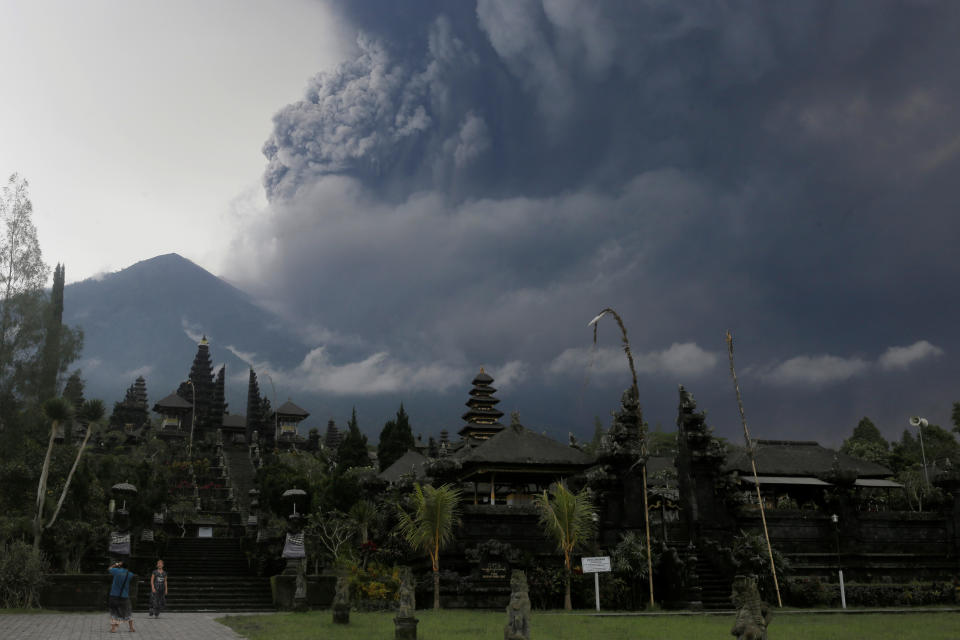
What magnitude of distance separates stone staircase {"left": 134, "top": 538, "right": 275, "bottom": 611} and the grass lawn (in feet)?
16.0

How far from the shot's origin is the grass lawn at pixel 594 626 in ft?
51.5

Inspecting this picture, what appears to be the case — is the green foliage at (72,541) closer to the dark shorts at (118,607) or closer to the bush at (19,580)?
the bush at (19,580)

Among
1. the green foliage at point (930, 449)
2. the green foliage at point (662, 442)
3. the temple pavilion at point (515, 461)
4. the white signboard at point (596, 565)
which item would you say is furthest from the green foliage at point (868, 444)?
the white signboard at point (596, 565)

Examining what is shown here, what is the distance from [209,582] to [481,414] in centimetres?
4242

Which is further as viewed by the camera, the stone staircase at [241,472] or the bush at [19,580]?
the stone staircase at [241,472]

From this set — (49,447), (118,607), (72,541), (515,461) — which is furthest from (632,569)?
(72,541)

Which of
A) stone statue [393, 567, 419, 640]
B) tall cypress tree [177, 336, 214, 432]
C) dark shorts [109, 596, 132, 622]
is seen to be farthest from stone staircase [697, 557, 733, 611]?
tall cypress tree [177, 336, 214, 432]

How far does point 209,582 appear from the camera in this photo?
2755 centimetres

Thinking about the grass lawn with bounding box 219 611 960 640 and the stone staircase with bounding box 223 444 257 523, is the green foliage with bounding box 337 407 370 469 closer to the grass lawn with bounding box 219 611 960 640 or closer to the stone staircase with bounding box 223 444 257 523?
the stone staircase with bounding box 223 444 257 523

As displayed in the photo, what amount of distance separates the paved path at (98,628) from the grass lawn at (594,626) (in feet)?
2.28

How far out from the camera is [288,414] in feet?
299

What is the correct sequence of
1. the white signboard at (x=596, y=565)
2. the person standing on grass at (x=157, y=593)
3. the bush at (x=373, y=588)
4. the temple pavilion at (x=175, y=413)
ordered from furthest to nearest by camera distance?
the temple pavilion at (x=175, y=413), the bush at (x=373, y=588), the white signboard at (x=596, y=565), the person standing on grass at (x=157, y=593)

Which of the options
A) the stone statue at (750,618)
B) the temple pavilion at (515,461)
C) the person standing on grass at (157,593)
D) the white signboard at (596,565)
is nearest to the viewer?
Result: the stone statue at (750,618)

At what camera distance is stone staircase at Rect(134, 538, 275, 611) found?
2539cm
